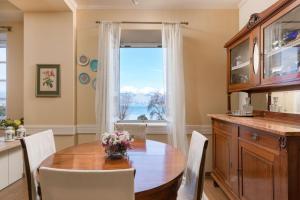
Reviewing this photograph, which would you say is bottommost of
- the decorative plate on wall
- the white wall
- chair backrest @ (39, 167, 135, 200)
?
chair backrest @ (39, 167, 135, 200)

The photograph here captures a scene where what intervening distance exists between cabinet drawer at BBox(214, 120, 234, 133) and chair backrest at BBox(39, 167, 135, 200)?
194 cm

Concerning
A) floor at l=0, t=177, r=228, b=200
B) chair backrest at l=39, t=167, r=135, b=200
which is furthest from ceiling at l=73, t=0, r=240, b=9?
chair backrest at l=39, t=167, r=135, b=200

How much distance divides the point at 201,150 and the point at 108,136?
715 mm

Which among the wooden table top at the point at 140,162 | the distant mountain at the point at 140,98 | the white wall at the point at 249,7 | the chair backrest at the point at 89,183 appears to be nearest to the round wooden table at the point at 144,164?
the wooden table top at the point at 140,162

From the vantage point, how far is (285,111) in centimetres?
246

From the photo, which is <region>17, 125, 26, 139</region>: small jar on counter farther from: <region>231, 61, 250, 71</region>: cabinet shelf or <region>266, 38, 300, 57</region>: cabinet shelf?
<region>266, 38, 300, 57</region>: cabinet shelf

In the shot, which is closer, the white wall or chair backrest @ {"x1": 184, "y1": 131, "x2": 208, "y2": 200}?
chair backrest @ {"x1": 184, "y1": 131, "x2": 208, "y2": 200}

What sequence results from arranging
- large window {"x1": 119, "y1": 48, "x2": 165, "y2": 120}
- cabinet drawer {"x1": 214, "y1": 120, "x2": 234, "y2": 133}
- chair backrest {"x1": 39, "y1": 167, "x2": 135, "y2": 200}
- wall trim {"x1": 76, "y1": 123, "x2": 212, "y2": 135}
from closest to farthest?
chair backrest {"x1": 39, "y1": 167, "x2": 135, "y2": 200}, cabinet drawer {"x1": 214, "y1": 120, "x2": 234, "y2": 133}, wall trim {"x1": 76, "y1": 123, "x2": 212, "y2": 135}, large window {"x1": 119, "y1": 48, "x2": 165, "y2": 120}

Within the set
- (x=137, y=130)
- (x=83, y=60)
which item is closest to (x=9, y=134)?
(x=83, y=60)

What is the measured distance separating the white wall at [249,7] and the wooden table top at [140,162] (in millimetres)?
2099

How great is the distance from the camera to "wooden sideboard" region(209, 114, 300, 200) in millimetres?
1642

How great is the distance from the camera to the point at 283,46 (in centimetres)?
217

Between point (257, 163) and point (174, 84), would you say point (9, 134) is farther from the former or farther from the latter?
point (257, 163)

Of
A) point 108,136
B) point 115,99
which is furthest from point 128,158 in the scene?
point 115,99
